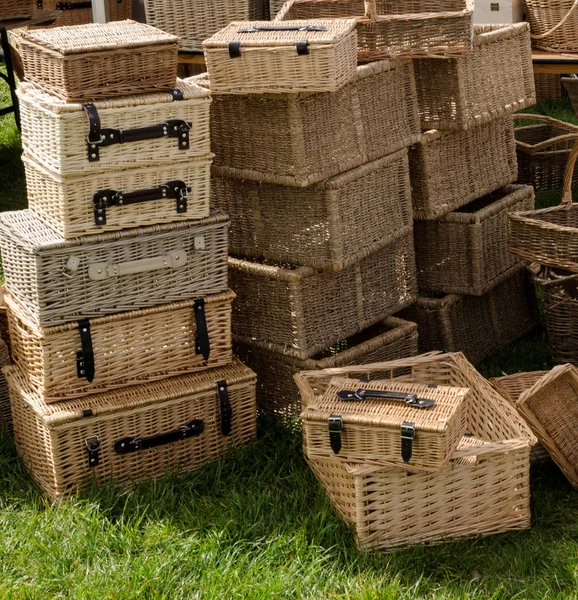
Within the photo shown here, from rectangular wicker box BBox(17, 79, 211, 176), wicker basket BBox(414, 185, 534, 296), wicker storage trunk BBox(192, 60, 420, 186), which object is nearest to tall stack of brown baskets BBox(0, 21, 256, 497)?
rectangular wicker box BBox(17, 79, 211, 176)

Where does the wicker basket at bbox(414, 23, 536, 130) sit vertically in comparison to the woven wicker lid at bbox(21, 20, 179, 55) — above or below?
below

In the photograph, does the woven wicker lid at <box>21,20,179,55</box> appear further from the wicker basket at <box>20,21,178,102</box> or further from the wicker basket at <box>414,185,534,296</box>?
the wicker basket at <box>414,185,534,296</box>

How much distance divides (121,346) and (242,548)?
2.65 ft

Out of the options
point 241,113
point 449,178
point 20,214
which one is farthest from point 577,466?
point 20,214

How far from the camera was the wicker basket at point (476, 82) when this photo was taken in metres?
4.10

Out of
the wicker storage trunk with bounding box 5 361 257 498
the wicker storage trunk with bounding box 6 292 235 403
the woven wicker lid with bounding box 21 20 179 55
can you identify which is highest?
the woven wicker lid with bounding box 21 20 179 55

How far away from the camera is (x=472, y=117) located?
13.7ft

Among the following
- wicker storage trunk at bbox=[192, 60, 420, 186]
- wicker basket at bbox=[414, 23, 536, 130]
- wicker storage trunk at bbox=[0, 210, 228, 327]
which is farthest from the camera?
wicker basket at bbox=[414, 23, 536, 130]

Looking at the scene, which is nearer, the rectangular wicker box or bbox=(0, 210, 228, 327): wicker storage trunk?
the rectangular wicker box

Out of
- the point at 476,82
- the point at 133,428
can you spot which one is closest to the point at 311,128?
the point at 476,82

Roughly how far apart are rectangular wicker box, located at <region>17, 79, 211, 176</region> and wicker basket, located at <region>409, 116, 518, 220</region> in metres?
1.09

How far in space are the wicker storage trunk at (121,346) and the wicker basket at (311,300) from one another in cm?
23

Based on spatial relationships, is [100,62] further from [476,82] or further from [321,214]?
[476,82]

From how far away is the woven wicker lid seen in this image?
3.17 m
